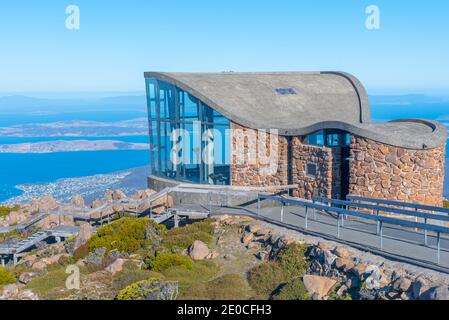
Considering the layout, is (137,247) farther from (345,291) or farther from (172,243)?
(345,291)

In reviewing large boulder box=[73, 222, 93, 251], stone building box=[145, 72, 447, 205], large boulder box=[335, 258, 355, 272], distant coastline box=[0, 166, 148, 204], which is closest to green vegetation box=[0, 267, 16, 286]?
large boulder box=[73, 222, 93, 251]

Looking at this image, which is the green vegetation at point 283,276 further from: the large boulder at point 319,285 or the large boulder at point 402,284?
the large boulder at point 402,284

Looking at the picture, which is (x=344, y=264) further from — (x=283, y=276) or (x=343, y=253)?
(x=283, y=276)

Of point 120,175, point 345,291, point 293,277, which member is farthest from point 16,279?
point 120,175

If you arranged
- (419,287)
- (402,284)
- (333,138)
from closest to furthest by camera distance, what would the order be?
(419,287)
(402,284)
(333,138)

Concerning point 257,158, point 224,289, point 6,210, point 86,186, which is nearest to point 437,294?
point 224,289

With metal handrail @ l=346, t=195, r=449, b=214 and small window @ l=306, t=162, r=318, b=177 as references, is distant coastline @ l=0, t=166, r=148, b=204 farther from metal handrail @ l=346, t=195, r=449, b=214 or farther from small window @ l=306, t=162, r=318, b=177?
metal handrail @ l=346, t=195, r=449, b=214
